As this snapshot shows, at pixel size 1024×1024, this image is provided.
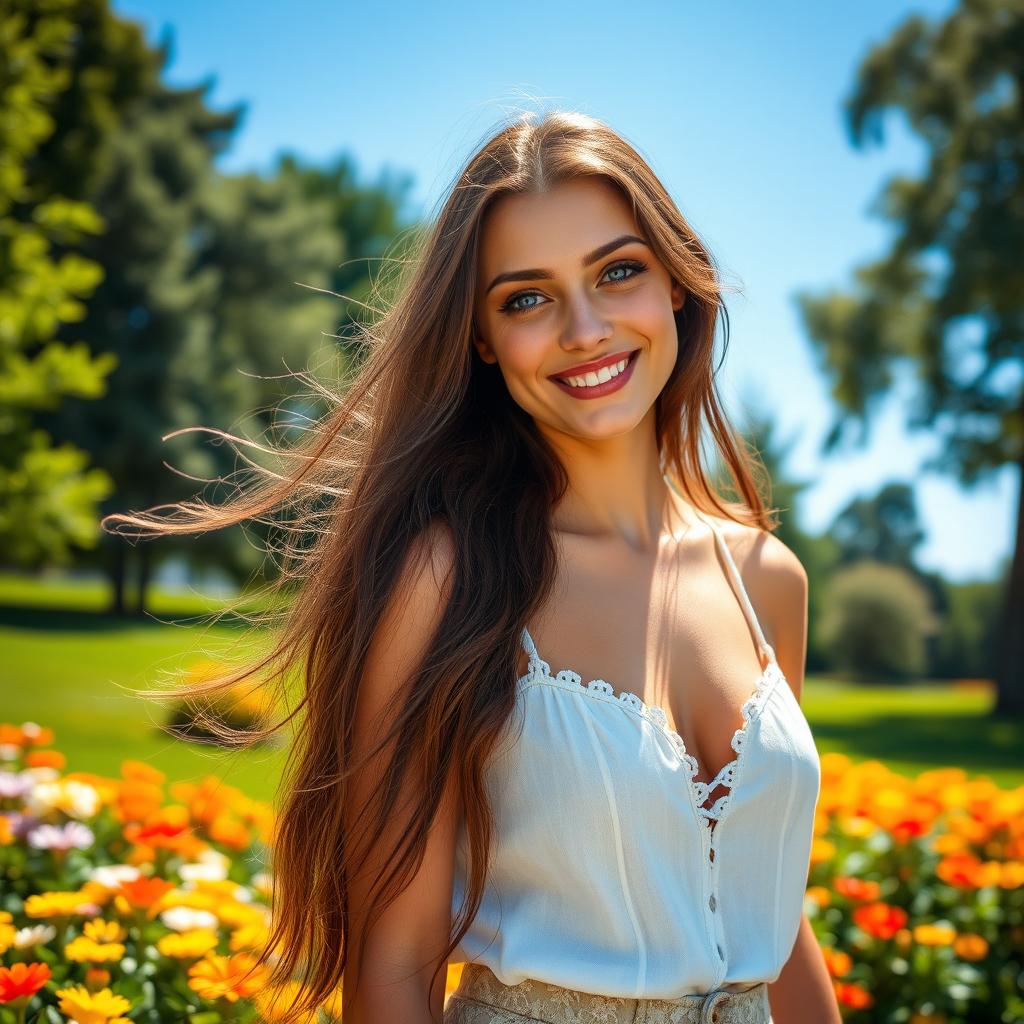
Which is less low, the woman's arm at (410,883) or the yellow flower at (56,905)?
the woman's arm at (410,883)

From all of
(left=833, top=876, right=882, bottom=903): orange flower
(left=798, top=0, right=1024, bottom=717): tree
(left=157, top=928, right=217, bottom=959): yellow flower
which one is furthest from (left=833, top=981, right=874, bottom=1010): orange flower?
(left=798, top=0, right=1024, bottom=717): tree

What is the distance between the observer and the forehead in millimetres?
2107

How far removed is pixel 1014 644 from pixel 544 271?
18.8m

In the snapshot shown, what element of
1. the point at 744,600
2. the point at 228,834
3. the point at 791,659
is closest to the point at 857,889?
the point at 791,659

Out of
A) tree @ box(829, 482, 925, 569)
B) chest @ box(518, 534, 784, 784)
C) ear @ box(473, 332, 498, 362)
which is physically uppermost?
ear @ box(473, 332, 498, 362)

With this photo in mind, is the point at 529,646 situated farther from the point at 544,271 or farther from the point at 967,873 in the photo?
the point at 967,873

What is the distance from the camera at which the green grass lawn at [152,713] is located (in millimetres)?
9938

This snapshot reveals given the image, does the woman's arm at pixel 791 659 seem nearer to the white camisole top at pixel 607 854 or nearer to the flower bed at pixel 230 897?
the white camisole top at pixel 607 854

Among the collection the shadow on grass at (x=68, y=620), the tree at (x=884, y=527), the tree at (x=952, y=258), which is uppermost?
the tree at (x=952, y=258)

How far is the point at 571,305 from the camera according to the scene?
2.11 m

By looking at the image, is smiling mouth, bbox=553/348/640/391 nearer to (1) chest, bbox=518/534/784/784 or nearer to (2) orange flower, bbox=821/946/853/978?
(1) chest, bbox=518/534/784/784

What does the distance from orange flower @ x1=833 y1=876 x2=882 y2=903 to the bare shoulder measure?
1.18m

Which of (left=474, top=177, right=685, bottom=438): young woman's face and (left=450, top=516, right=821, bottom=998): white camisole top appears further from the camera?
(left=474, top=177, right=685, bottom=438): young woman's face

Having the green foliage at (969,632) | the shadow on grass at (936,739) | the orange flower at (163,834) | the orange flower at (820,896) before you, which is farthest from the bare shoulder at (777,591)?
the green foliage at (969,632)
